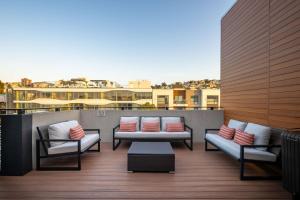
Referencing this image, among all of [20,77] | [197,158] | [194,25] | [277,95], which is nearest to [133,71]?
[194,25]

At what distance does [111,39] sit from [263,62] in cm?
778

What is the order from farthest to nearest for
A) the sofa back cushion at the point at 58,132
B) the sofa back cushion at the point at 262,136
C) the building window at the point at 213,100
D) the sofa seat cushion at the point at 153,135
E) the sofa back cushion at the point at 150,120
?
1. the building window at the point at 213,100
2. the sofa back cushion at the point at 150,120
3. the sofa seat cushion at the point at 153,135
4. the sofa back cushion at the point at 58,132
5. the sofa back cushion at the point at 262,136

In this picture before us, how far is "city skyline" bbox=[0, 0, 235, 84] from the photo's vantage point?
8.31 meters

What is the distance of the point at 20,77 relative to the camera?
12.2 meters

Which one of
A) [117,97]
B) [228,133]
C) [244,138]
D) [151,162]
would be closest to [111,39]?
[117,97]

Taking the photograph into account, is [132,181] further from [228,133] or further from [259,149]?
[228,133]

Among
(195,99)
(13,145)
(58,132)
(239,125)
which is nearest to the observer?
(13,145)

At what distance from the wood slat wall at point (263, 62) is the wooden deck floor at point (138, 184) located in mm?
1227

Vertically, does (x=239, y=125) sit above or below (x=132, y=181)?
above

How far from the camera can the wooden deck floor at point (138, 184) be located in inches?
104

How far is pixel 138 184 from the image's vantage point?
9.93ft

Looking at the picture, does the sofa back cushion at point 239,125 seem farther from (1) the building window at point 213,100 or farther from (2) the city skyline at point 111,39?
(2) the city skyline at point 111,39

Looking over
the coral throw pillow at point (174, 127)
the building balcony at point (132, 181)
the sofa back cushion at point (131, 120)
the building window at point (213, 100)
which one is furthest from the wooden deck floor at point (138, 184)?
the building window at point (213, 100)

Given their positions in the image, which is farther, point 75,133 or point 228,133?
point 228,133
